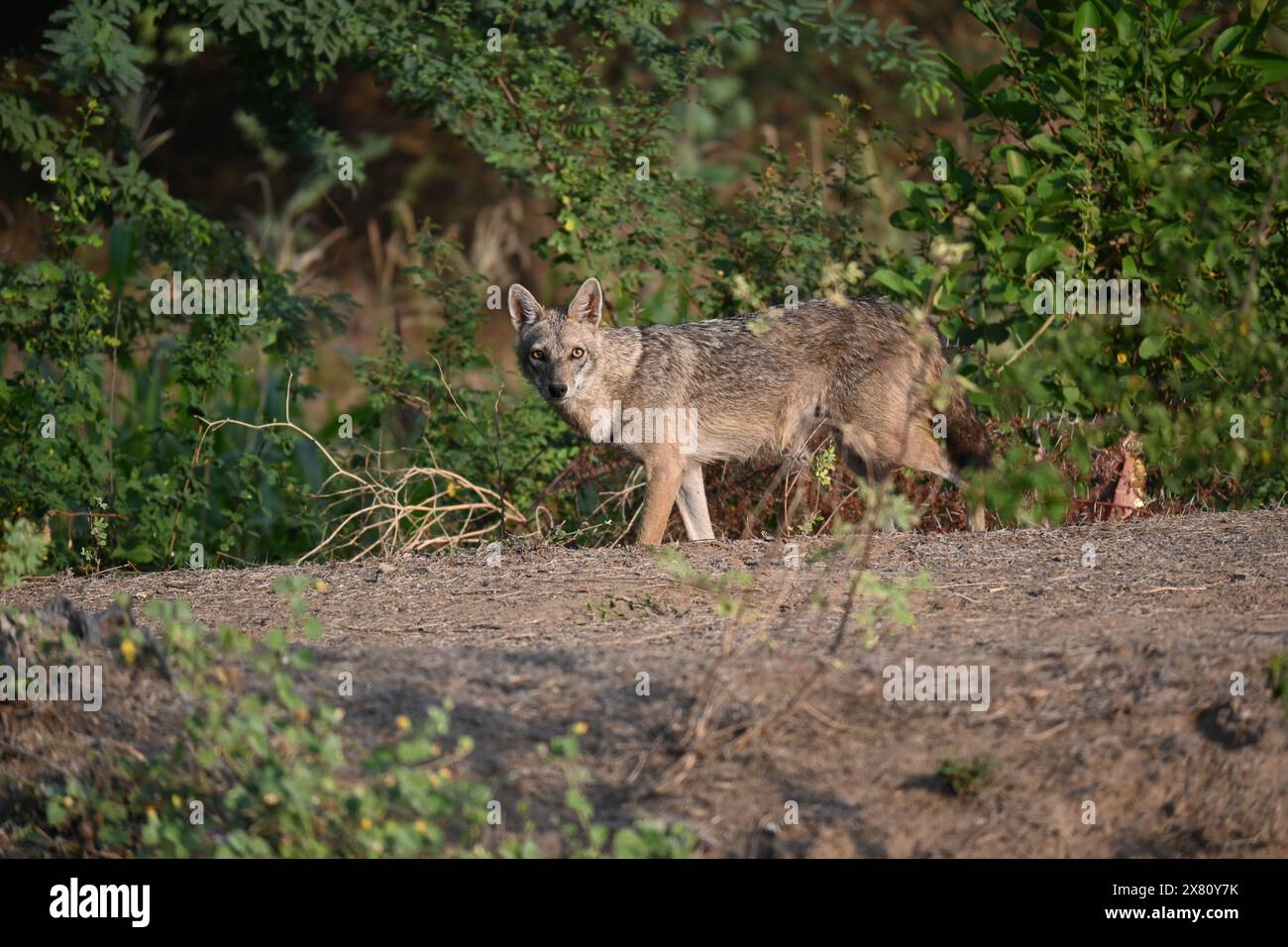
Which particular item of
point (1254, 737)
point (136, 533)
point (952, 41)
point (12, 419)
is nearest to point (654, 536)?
point (136, 533)

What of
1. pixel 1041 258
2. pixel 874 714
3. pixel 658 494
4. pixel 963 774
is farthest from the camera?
pixel 658 494

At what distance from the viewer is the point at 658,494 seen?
780 centimetres

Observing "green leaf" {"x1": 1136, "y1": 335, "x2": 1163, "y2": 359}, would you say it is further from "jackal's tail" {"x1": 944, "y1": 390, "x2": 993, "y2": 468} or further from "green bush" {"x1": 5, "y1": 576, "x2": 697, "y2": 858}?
"green bush" {"x1": 5, "y1": 576, "x2": 697, "y2": 858}

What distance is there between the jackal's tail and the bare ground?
210 centimetres

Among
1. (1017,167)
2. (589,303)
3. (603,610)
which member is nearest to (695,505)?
(589,303)

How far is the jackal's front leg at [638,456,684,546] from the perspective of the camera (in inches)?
305

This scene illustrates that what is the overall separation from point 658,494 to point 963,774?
3.85 m

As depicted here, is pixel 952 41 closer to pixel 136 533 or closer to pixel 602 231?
pixel 602 231

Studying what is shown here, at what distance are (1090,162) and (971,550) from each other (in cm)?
238

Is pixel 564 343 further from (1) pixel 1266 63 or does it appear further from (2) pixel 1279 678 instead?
(2) pixel 1279 678

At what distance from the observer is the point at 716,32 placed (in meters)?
8.51
